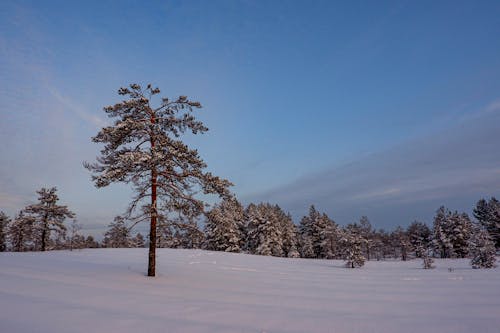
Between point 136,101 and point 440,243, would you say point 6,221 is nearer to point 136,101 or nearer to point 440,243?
point 136,101

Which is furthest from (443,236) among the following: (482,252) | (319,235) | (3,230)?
(3,230)

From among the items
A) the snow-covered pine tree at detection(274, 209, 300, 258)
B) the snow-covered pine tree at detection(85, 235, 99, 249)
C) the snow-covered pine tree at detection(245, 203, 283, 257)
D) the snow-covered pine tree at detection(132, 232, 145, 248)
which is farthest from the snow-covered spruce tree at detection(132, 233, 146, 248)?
the snow-covered pine tree at detection(274, 209, 300, 258)

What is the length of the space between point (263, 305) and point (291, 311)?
46.9 inches

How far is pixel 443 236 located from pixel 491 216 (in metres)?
15.4

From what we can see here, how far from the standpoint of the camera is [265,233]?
55594mm

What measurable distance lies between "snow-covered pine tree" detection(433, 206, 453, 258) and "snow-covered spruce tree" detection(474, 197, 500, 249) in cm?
841

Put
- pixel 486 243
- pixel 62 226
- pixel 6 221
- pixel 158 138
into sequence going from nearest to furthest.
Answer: pixel 158 138
pixel 486 243
pixel 62 226
pixel 6 221

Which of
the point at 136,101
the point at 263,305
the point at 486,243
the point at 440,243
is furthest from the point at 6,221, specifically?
the point at 440,243

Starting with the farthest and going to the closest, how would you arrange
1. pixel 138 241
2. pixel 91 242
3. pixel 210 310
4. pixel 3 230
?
pixel 91 242, pixel 138 241, pixel 3 230, pixel 210 310

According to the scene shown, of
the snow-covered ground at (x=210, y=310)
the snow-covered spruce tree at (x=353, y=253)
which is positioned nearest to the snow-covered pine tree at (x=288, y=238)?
the snow-covered spruce tree at (x=353, y=253)

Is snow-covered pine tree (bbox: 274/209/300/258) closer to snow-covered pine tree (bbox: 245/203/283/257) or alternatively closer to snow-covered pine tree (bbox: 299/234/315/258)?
snow-covered pine tree (bbox: 299/234/315/258)

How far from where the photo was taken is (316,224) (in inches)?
2459

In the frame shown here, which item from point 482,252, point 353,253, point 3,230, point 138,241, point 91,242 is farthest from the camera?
point 91,242

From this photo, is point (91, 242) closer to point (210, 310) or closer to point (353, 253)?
point (353, 253)
